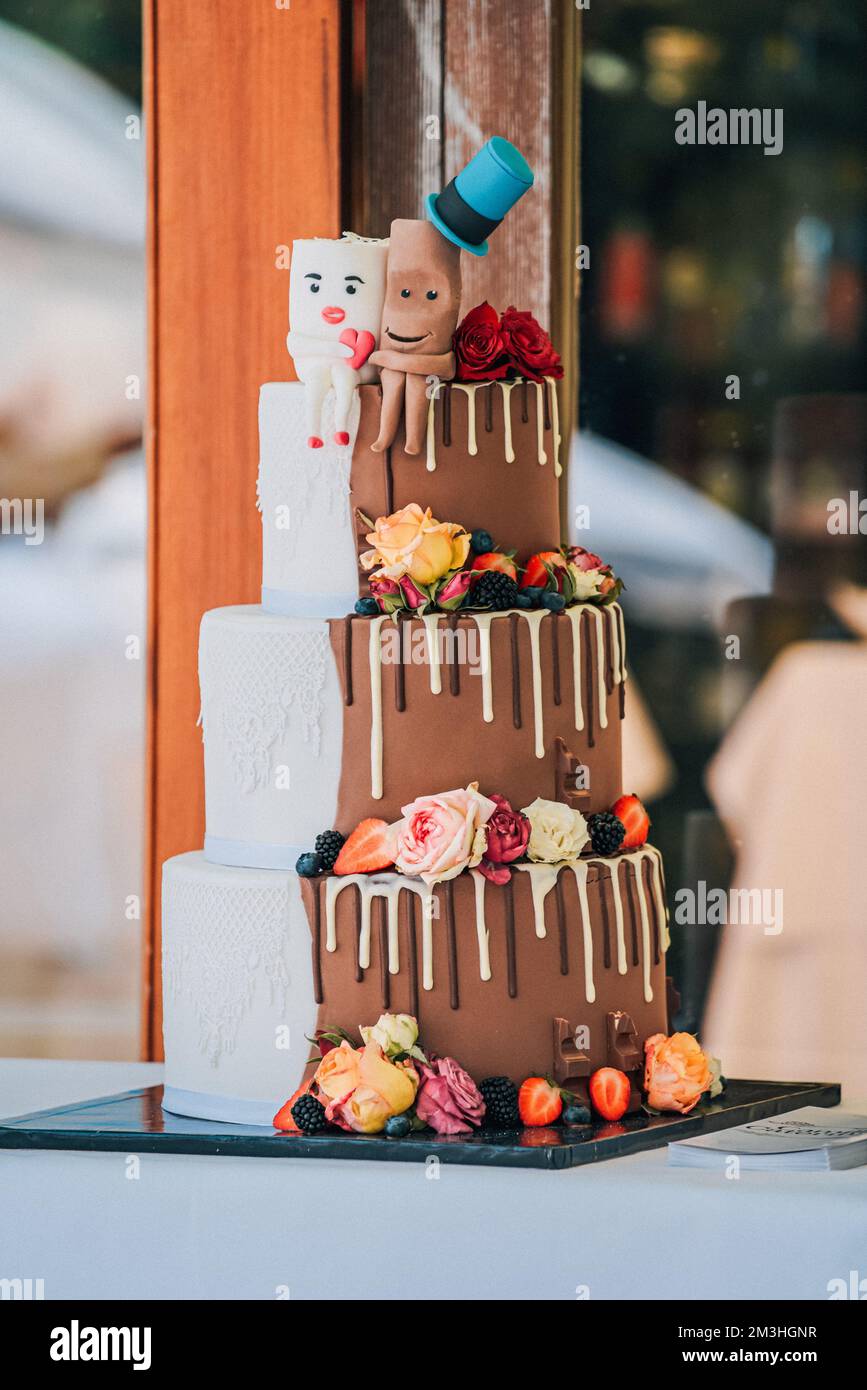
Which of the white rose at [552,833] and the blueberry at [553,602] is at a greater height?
the blueberry at [553,602]

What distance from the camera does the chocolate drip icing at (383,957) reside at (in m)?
2.97

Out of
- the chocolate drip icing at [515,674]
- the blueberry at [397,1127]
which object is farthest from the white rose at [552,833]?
the blueberry at [397,1127]

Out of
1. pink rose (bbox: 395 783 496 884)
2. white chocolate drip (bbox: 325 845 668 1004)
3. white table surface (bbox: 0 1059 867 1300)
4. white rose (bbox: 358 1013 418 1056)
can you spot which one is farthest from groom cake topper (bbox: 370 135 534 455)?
white table surface (bbox: 0 1059 867 1300)

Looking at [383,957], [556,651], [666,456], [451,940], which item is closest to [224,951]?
[383,957]

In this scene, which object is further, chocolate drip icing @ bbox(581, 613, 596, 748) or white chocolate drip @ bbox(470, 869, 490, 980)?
chocolate drip icing @ bbox(581, 613, 596, 748)

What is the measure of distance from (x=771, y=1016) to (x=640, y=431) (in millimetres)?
1391

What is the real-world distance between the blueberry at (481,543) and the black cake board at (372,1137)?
898 mm

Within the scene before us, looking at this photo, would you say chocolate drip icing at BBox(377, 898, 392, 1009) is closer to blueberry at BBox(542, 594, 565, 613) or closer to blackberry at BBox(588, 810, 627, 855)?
blackberry at BBox(588, 810, 627, 855)

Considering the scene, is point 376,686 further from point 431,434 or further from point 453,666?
point 431,434

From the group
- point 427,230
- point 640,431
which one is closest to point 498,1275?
point 427,230

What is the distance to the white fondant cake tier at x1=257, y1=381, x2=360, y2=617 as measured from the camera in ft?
10.2

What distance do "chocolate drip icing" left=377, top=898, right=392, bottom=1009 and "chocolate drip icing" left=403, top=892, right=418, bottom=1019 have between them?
35 mm

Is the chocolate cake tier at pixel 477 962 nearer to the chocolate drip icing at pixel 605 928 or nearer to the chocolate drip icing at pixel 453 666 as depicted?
the chocolate drip icing at pixel 605 928

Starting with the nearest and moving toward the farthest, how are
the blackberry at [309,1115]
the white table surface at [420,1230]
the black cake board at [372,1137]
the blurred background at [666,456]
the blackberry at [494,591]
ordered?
1. the white table surface at [420,1230]
2. the black cake board at [372,1137]
3. the blackberry at [309,1115]
4. the blackberry at [494,591]
5. the blurred background at [666,456]
